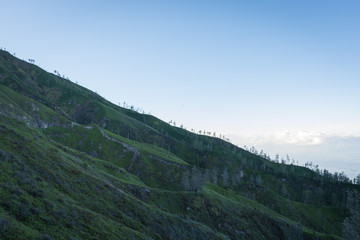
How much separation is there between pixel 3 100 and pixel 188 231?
6717 inches

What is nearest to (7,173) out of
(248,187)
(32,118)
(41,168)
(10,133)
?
(41,168)

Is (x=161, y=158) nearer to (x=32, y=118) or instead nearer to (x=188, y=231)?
(x=32, y=118)

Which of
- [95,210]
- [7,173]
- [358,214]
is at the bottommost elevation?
[95,210]

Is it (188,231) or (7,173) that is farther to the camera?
(188,231)

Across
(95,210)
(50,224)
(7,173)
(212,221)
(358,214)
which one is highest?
(358,214)

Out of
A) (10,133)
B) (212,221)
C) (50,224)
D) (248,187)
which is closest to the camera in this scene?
(50,224)

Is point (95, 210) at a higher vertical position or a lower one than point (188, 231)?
higher

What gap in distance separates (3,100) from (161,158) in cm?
12793

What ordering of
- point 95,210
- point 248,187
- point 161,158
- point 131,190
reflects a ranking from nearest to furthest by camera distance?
point 95,210, point 131,190, point 248,187, point 161,158

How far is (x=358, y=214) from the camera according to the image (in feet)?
210

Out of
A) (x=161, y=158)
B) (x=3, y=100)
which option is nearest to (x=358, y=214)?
(x=161, y=158)

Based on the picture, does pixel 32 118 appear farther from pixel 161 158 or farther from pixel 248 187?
pixel 248 187

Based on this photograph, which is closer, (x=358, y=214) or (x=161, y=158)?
(x=358, y=214)

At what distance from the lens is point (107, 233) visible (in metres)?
33.8
